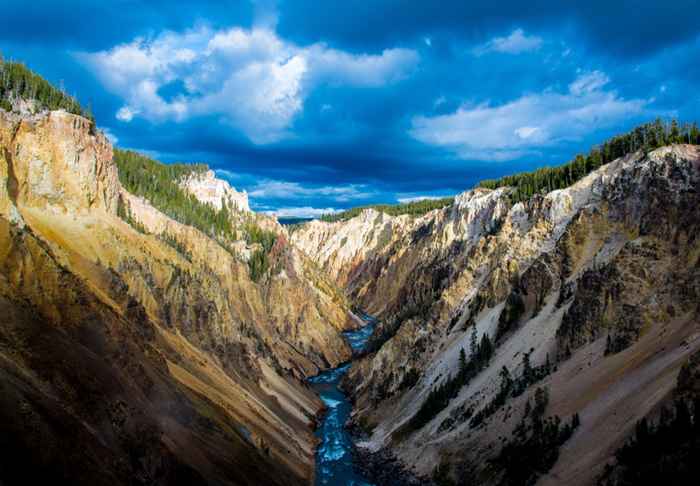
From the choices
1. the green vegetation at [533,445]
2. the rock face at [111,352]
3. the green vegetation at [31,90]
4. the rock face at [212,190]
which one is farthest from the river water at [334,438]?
the rock face at [212,190]

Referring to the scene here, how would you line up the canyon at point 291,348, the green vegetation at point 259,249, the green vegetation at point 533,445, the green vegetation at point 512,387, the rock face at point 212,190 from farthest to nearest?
1. the rock face at point 212,190
2. the green vegetation at point 259,249
3. the green vegetation at point 512,387
4. the green vegetation at point 533,445
5. the canyon at point 291,348

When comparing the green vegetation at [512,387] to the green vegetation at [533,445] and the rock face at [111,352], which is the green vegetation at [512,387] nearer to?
the green vegetation at [533,445]

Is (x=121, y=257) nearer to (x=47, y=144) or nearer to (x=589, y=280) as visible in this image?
(x=47, y=144)

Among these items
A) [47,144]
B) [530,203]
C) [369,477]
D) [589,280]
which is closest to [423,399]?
[369,477]

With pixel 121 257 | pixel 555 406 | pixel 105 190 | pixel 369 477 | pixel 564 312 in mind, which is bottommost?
pixel 369 477

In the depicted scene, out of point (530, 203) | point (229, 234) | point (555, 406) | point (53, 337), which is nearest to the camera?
point (53, 337)

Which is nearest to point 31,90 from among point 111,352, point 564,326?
point 111,352
